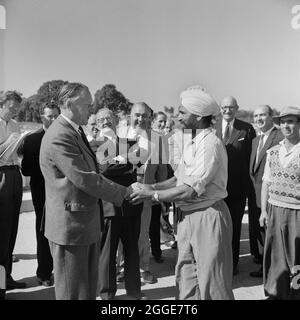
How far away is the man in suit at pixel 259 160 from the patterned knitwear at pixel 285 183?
0.98 metres

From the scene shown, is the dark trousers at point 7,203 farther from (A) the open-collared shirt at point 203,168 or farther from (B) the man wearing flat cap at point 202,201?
(A) the open-collared shirt at point 203,168

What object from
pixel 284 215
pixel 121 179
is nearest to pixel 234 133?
pixel 284 215

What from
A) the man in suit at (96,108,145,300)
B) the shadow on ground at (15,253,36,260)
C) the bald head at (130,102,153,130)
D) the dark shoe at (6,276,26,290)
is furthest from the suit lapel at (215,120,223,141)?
the shadow on ground at (15,253,36,260)

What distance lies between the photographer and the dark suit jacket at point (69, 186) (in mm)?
2648

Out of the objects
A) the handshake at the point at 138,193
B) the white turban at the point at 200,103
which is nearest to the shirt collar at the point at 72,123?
the handshake at the point at 138,193

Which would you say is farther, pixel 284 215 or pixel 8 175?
pixel 8 175

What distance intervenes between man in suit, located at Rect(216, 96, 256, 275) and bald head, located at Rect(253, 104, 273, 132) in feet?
0.84

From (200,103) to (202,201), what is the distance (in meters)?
0.70

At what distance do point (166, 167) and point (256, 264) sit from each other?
1768mm

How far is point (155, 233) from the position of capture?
5.23 meters

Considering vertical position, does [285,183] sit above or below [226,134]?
below

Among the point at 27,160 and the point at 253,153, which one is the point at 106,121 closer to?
the point at 27,160

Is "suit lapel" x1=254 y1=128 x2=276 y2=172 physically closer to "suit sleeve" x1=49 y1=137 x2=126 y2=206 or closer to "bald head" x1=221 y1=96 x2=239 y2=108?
"bald head" x1=221 y1=96 x2=239 y2=108

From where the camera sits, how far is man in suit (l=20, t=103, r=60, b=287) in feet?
13.8
